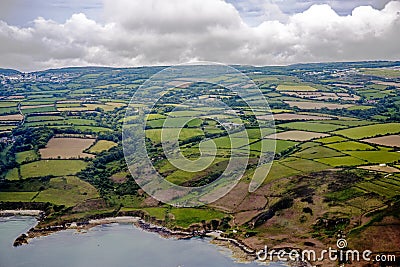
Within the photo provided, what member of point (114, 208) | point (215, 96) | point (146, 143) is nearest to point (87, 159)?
point (146, 143)

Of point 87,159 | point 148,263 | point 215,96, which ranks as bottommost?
point 148,263

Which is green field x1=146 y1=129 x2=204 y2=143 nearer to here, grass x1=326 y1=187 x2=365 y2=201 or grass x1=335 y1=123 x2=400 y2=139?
grass x1=335 y1=123 x2=400 y2=139

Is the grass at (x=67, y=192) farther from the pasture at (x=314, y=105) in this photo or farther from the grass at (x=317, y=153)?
the pasture at (x=314, y=105)

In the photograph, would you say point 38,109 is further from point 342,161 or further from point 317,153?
point 342,161

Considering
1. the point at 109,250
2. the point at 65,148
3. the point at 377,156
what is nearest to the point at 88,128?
the point at 65,148

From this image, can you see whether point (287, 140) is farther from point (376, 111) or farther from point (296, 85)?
point (296, 85)

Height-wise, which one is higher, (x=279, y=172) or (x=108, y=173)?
(x=279, y=172)

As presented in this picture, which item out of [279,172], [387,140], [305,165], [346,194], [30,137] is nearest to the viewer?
[346,194]
